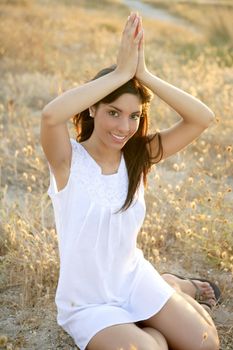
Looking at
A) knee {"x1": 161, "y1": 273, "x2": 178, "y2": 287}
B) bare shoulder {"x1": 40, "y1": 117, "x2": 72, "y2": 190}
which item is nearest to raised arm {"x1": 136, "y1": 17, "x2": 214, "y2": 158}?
bare shoulder {"x1": 40, "y1": 117, "x2": 72, "y2": 190}

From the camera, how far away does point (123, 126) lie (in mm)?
2752

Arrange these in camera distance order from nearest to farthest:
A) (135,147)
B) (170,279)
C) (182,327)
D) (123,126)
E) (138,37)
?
1. (138,37)
2. (123,126)
3. (182,327)
4. (135,147)
5. (170,279)

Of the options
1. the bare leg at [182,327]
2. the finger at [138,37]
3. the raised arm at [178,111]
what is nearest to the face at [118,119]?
the raised arm at [178,111]

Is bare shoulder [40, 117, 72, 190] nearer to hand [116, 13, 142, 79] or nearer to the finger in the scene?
hand [116, 13, 142, 79]

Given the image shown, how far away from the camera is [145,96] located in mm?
2846

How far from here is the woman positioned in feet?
8.80

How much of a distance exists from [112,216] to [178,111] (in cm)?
57

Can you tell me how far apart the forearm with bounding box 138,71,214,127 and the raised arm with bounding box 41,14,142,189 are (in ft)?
0.40

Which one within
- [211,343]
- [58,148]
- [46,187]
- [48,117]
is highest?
[48,117]

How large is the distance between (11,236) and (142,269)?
1.05 meters

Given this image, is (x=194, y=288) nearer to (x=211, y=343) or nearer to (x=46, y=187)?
(x=211, y=343)

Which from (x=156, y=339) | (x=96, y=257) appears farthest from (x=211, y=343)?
(x=96, y=257)

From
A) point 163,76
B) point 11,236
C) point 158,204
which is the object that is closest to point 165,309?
point 11,236

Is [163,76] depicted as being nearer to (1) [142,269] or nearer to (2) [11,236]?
(2) [11,236]
